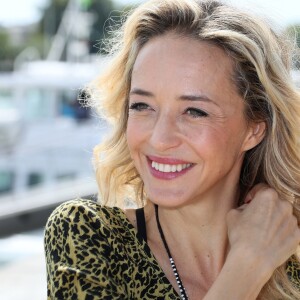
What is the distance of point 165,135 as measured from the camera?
7.28 ft

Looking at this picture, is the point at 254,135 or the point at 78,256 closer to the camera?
the point at 78,256

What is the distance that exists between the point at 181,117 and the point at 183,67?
136mm

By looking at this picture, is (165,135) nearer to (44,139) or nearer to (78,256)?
(78,256)

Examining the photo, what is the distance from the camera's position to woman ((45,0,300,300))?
7.12 feet

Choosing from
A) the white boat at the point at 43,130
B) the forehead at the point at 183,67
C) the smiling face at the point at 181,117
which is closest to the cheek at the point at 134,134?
the smiling face at the point at 181,117

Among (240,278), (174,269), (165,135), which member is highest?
(165,135)

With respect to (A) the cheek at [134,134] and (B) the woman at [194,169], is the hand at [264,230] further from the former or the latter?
(A) the cheek at [134,134]

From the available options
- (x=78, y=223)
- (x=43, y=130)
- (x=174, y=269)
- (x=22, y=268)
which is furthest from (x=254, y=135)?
(x=43, y=130)

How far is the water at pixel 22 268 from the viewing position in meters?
7.11

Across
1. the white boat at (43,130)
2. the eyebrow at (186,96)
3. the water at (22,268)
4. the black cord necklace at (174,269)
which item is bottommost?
the white boat at (43,130)

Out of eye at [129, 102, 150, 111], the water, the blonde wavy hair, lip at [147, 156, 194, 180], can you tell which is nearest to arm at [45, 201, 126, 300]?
lip at [147, 156, 194, 180]

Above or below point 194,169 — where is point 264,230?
below

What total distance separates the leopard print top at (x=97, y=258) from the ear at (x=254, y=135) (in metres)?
0.45

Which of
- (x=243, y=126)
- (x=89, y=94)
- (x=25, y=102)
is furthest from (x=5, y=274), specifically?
(x=25, y=102)
